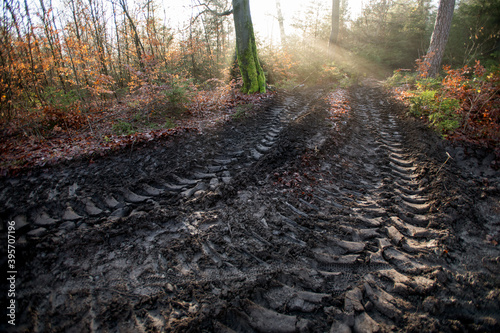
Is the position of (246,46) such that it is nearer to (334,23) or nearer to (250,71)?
(250,71)

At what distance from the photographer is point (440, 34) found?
7648 mm

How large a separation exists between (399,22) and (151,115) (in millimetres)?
18836

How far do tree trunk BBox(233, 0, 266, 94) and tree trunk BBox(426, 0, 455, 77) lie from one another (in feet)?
20.2

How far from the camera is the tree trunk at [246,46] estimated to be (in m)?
7.65

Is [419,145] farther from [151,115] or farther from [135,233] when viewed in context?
[151,115]

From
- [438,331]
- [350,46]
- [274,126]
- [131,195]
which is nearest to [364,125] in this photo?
[274,126]

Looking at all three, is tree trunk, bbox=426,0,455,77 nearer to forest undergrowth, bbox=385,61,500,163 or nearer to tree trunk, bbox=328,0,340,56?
forest undergrowth, bbox=385,61,500,163

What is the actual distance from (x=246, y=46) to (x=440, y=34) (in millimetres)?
6989

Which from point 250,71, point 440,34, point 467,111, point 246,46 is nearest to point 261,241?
point 467,111

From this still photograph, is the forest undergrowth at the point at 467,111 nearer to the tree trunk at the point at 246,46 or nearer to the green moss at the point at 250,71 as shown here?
the green moss at the point at 250,71

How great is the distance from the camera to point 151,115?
6.05 metres

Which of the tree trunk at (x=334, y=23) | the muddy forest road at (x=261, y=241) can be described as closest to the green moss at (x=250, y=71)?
the muddy forest road at (x=261, y=241)

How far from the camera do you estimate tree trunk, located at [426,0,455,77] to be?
24.1 feet

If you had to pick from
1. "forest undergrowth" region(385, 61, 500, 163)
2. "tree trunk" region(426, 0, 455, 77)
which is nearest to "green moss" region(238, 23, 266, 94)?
"forest undergrowth" region(385, 61, 500, 163)
